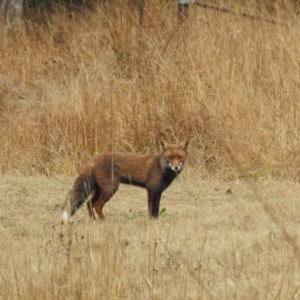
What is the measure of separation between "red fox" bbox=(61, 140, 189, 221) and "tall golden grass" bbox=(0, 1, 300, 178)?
1.36 metres

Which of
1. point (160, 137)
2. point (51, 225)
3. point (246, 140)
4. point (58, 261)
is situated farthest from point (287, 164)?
point (58, 261)

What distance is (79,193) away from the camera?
8.90m

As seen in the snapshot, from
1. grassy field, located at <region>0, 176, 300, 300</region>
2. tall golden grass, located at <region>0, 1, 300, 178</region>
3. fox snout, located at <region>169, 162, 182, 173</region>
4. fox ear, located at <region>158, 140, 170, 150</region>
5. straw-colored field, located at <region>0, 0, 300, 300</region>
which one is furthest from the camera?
tall golden grass, located at <region>0, 1, 300, 178</region>

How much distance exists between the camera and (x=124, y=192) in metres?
10.5

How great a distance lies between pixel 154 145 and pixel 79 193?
298 cm

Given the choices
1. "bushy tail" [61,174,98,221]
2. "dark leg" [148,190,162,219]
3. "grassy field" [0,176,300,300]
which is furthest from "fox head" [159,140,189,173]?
"bushy tail" [61,174,98,221]

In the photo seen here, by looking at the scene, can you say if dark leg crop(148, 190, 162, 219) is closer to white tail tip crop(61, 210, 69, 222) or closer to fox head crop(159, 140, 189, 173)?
fox head crop(159, 140, 189, 173)

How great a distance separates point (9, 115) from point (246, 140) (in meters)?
3.33

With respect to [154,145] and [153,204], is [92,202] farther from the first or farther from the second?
[154,145]

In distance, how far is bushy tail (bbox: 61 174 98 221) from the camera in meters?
8.73

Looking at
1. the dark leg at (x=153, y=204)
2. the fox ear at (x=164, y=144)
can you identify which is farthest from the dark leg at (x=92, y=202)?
the fox ear at (x=164, y=144)

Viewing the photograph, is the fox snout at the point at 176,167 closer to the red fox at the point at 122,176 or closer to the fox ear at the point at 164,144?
the red fox at the point at 122,176

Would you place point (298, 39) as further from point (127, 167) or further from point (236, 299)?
point (236, 299)

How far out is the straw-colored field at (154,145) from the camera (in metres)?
6.30
